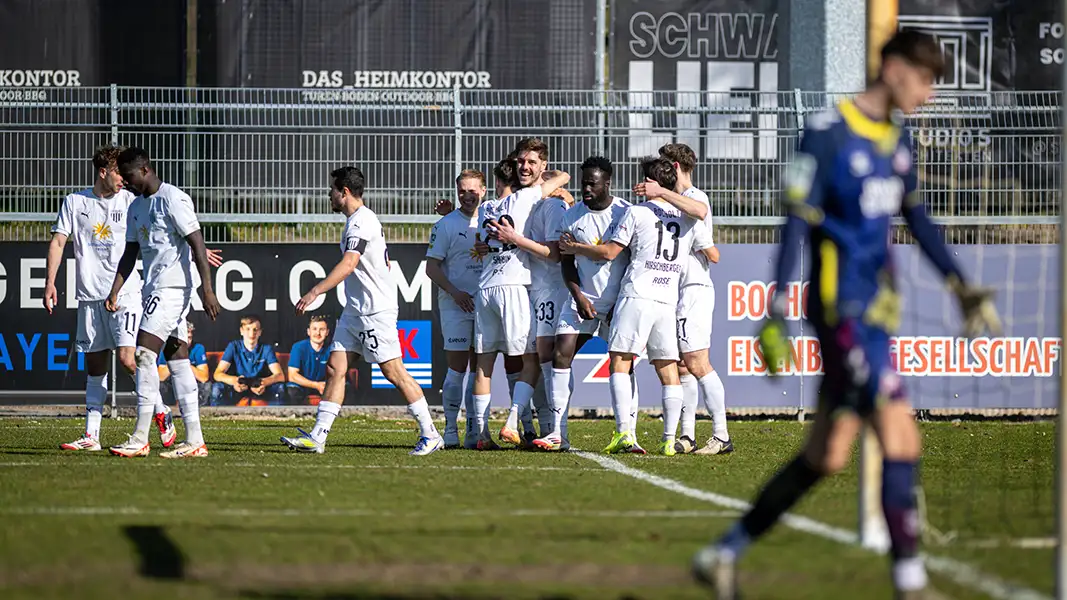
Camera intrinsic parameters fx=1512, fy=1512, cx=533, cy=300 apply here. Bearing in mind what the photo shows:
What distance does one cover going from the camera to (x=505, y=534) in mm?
6301

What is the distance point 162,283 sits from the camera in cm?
1004

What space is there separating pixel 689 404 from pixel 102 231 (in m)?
4.71

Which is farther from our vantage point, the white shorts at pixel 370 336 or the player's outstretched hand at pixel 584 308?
the player's outstretched hand at pixel 584 308

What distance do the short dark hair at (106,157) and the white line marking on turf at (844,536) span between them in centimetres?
437

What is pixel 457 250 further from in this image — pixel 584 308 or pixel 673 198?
pixel 673 198

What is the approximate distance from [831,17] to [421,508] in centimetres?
1645

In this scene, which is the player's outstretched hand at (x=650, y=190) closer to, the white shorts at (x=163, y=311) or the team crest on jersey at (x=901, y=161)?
the white shorts at (x=163, y=311)

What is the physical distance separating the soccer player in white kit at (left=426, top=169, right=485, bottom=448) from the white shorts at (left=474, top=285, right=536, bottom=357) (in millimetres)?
205

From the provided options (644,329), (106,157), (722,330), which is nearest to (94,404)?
(106,157)

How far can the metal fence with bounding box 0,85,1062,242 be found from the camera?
16.3m

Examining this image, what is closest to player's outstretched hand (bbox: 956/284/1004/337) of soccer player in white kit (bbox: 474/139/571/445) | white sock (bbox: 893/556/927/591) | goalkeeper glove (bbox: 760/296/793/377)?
goalkeeper glove (bbox: 760/296/793/377)

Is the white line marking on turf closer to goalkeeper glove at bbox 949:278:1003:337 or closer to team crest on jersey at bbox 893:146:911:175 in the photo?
goalkeeper glove at bbox 949:278:1003:337

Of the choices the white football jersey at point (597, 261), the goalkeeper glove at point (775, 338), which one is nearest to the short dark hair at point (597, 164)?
the white football jersey at point (597, 261)

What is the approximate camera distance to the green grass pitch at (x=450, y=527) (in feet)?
16.9
